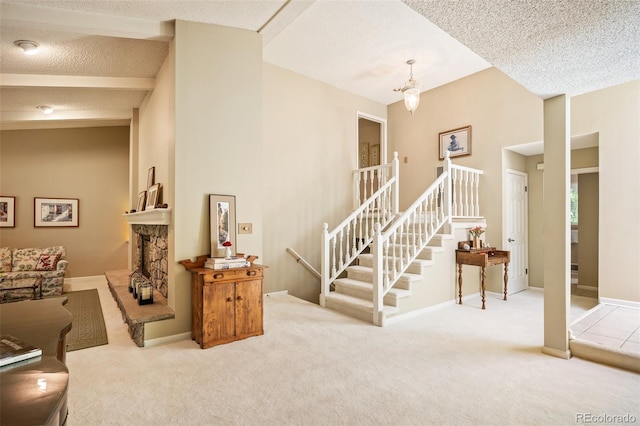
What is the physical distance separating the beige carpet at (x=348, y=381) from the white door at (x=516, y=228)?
2.33 meters

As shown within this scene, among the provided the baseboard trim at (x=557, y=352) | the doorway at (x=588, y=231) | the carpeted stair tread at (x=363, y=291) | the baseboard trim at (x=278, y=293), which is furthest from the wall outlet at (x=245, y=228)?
the doorway at (x=588, y=231)

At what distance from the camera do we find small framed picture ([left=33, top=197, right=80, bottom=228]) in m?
6.61

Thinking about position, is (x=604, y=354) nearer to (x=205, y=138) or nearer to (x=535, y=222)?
(x=535, y=222)

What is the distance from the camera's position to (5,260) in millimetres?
5793

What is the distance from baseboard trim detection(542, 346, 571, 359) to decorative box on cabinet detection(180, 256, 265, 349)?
278cm

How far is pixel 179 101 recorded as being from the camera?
11.3 feet

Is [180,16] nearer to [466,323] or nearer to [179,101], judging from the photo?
[179,101]

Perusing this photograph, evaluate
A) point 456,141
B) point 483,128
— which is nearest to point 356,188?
point 456,141

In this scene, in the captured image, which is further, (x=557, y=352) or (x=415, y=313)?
(x=415, y=313)

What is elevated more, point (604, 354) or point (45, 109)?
point (45, 109)

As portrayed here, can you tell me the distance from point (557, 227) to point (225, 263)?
3.22 m

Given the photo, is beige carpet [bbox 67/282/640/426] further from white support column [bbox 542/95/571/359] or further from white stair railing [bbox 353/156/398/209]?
white stair railing [bbox 353/156/398/209]

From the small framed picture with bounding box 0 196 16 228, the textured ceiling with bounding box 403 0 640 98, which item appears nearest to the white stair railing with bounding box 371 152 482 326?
the textured ceiling with bounding box 403 0 640 98

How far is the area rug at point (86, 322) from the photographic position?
3.39 meters
